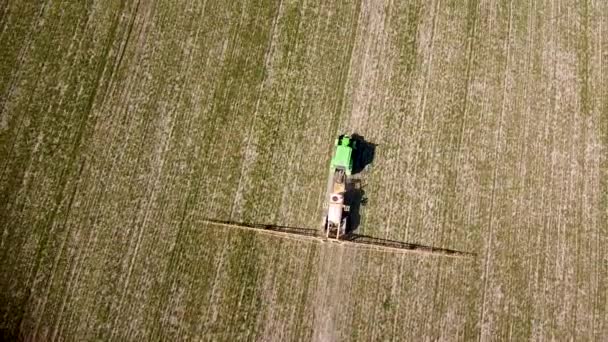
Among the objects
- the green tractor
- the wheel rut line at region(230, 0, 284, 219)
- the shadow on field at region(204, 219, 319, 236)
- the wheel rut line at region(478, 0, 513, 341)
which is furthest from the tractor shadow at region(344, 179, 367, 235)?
the wheel rut line at region(478, 0, 513, 341)

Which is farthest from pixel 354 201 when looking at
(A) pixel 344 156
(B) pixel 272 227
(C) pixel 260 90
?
(C) pixel 260 90

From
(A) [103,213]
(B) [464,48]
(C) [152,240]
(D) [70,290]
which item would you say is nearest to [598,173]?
(B) [464,48]

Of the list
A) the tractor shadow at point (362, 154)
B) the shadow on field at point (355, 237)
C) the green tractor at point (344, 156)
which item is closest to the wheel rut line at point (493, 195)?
the shadow on field at point (355, 237)

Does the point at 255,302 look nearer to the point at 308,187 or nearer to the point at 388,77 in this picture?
the point at 308,187

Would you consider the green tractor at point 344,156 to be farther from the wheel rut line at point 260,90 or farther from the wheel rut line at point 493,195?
the wheel rut line at point 493,195

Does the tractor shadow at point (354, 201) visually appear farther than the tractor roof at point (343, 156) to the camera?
Yes

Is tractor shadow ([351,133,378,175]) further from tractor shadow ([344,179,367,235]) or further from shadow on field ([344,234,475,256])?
shadow on field ([344,234,475,256])
